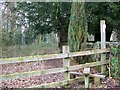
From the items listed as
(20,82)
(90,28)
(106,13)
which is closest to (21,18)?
(90,28)

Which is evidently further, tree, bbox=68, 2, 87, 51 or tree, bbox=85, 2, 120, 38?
tree, bbox=85, 2, 120, 38

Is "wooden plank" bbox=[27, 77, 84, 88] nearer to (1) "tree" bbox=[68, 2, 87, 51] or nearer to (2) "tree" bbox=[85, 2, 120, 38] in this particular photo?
(1) "tree" bbox=[68, 2, 87, 51]

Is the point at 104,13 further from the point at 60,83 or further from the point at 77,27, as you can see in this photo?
the point at 60,83

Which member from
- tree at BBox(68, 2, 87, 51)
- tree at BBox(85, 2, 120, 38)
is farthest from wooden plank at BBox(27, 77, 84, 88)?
tree at BBox(85, 2, 120, 38)

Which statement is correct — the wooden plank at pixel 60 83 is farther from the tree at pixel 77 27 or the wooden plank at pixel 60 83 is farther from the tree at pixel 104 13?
the tree at pixel 104 13

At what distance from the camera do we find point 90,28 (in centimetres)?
1099

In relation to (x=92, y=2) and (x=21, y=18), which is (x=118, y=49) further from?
(x=21, y=18)

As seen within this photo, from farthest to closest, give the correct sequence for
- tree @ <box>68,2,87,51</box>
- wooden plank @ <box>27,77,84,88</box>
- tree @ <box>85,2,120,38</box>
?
tree @ <box>85,2,120,38</box>, tree @ <box>68,2,87,51</box>, wooden plank @ <box>27,77,84,88</box>

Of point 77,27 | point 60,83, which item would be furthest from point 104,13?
point 60,83

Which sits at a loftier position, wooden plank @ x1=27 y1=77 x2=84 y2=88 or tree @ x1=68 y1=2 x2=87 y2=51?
tree @ x1=68 y1=2 x2=87 y2=51

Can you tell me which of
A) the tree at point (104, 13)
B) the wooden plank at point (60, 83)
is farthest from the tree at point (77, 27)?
the tree at point (104, 13)

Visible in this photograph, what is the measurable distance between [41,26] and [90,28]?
2402mm

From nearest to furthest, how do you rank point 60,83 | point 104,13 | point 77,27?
point 60,83
point 77,27
point 104,13

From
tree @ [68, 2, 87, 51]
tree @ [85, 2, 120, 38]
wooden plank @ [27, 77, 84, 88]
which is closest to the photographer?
wooden plank @ [27, 77, 84, 88]
